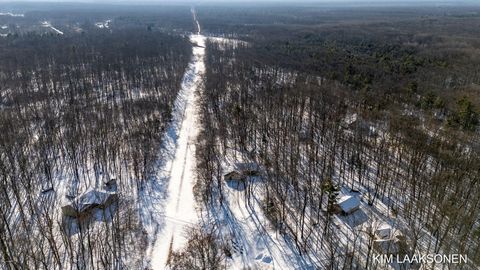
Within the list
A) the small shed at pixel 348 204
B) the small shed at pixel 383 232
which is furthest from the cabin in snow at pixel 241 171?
the small shed at pixel 383 232

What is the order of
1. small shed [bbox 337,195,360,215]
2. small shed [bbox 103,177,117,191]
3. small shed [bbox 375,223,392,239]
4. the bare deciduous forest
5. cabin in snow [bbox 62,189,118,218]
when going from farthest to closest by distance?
1. small shed [bbox 103,177,117,191]
2. small shed [bbox 337,195,360,215]
3. cabin in snow [bbox 62,189,118,218]
4. small shed [bbox 375,223,392,239]
5. the bare deciduous forest

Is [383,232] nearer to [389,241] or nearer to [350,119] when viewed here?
[389,241]

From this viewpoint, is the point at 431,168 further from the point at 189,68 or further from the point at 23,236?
the point at 189,68

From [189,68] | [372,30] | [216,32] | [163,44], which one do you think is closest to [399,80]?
[189,68]

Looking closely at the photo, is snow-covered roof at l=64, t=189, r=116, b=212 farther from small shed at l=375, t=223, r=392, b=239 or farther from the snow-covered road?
small shed at l=375, t=223, r=392, b=239

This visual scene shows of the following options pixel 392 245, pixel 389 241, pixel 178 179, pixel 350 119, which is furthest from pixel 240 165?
pixel 350 119

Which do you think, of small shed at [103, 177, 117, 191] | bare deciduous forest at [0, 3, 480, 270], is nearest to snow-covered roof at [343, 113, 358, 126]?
bare deciduous forest at [0, 3, 480, 270]
